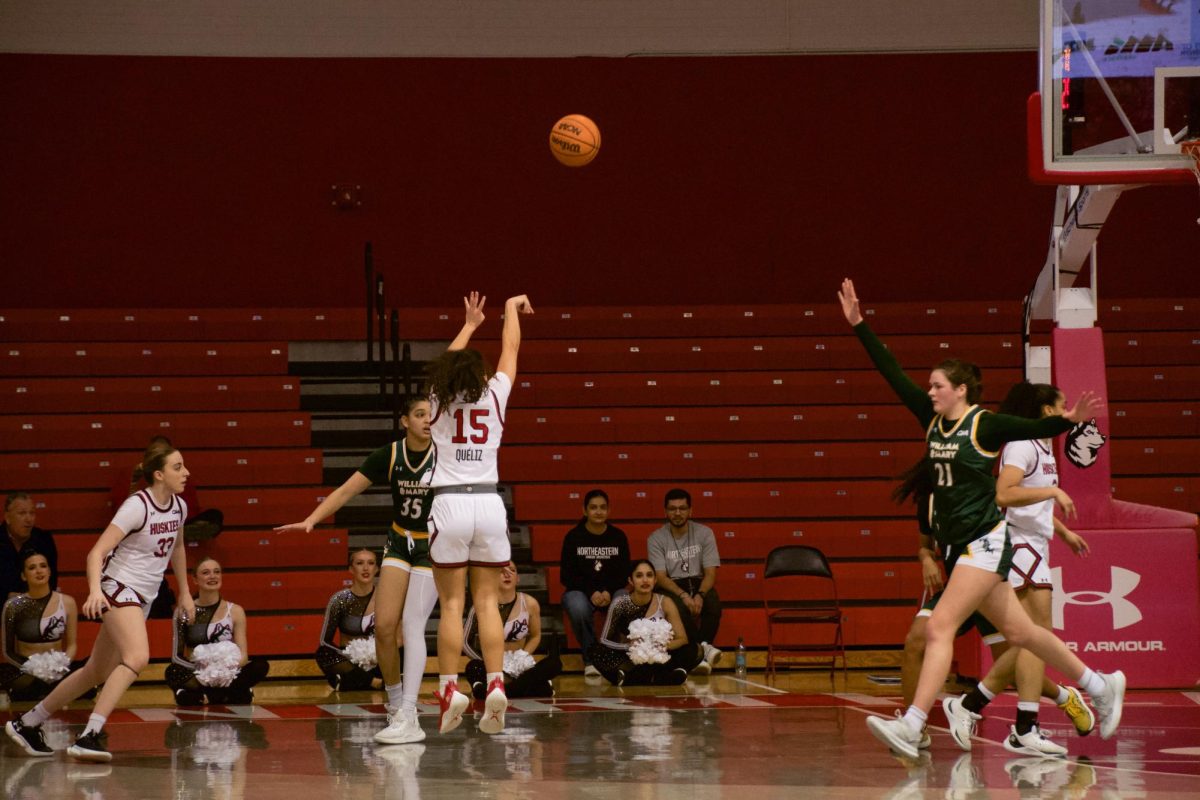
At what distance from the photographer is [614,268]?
59.1 feet

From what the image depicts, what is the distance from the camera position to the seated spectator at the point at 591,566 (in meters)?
11.8

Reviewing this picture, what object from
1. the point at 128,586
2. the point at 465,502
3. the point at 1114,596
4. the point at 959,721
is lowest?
the point at 959,721

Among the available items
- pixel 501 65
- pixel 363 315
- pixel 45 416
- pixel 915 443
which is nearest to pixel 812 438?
pixel 915 443

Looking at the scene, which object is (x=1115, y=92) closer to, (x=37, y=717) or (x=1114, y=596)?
(x=1114, y=596)

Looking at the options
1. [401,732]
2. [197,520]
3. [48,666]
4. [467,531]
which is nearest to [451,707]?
[467,531]

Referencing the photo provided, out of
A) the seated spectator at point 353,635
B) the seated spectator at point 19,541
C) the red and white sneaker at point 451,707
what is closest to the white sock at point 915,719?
the red and white sneaker at point 451,707

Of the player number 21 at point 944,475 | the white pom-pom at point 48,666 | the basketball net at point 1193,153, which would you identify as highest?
the basketball net at point 1193,153

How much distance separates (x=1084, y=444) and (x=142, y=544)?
6359mm

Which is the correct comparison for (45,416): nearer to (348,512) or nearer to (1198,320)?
(348,512)

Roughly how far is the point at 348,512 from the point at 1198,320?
9.97m

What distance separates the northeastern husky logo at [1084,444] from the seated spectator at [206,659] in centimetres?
606

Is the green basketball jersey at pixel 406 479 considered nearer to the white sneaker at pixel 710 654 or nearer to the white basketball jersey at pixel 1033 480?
the white basketball jersey at pixel 1033 480

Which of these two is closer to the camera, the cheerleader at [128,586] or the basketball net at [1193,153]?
the cheerleader at [128,586]

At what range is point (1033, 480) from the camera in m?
7.67
